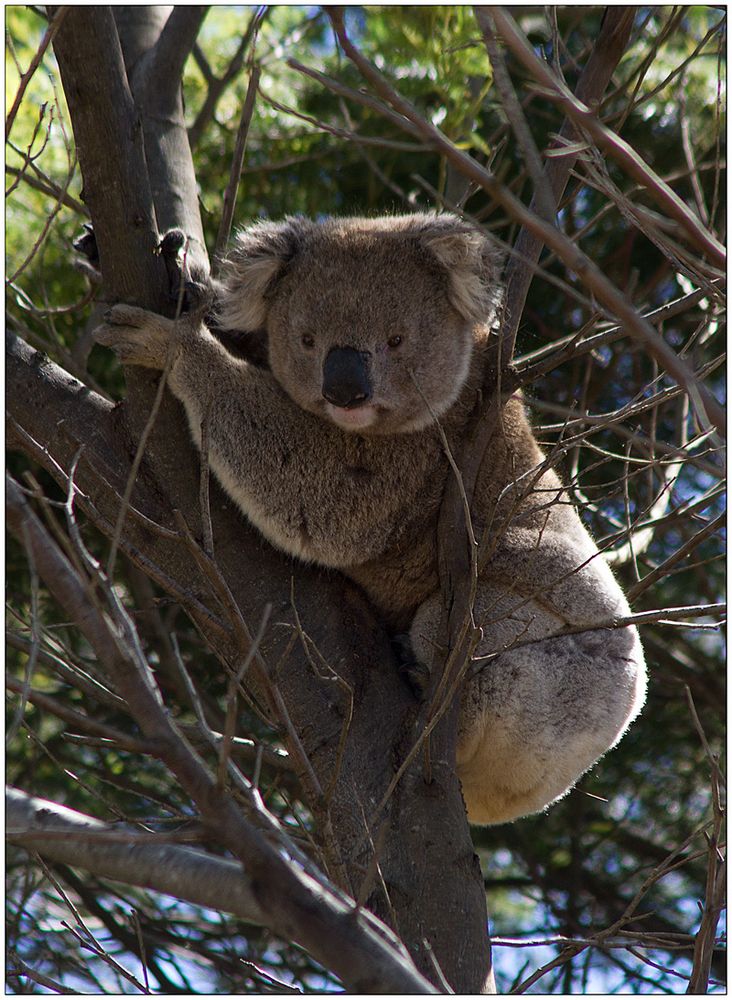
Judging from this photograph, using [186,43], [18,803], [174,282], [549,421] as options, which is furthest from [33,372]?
[549,421]

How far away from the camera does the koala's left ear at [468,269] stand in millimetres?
3561

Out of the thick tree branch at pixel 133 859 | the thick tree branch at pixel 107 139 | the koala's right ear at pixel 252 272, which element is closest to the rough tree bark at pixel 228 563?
the thick tree branch at pixel 107 139

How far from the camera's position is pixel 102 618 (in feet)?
5.01

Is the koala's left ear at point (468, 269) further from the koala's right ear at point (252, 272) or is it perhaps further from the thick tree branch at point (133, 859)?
the thick tree branch at point (133, 859)

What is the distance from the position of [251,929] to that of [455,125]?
3.79 m

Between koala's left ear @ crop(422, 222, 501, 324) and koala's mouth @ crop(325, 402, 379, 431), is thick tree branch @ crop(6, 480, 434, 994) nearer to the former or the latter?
koala's mouth @ crop(325, 402, 379, 431)

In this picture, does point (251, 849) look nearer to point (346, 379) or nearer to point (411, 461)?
point (346, 379)

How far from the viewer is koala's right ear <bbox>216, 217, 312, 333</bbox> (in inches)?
141

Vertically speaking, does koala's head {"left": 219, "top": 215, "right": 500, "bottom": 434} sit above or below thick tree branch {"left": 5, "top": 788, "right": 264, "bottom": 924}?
above

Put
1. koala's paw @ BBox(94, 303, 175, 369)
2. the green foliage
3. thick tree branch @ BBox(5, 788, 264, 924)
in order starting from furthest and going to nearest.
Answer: the green foliage, koala's paw @ BBox(94, 303, 175, 369), thick tree branch @ BBox(5, 788, 264, 924)

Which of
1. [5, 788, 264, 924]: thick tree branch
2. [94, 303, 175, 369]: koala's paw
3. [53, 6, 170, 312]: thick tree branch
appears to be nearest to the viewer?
[5, 788, 264, 924]: thick tree branch

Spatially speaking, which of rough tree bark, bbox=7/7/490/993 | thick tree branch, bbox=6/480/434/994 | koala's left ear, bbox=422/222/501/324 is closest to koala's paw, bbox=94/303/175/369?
rough tree bark, bbox=7/7/490/993

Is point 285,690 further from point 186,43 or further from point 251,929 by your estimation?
point 251,929

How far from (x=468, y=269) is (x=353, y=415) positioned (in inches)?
26.4
